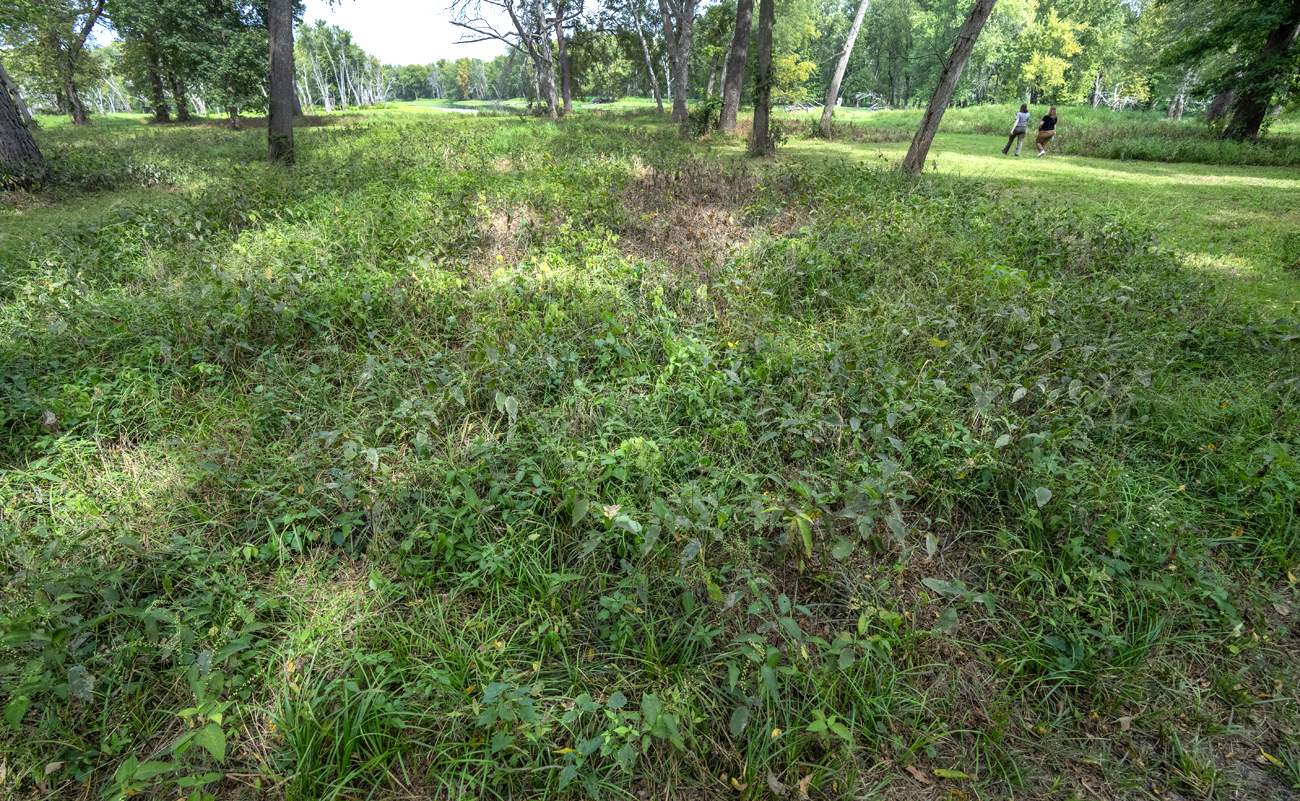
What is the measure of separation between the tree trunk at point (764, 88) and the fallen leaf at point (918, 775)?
12.7 metres

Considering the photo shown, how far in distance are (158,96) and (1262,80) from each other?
125 ft

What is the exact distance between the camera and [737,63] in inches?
582

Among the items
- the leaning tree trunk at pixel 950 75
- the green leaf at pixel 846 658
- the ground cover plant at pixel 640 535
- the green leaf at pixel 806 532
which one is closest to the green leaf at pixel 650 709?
the ground cover plant at pixel 640 535

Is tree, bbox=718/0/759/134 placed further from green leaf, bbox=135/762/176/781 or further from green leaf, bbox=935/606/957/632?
green leaf, bbox=135/762/176/781

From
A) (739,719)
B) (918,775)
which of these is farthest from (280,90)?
(918,775)

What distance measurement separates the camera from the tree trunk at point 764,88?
479 inches

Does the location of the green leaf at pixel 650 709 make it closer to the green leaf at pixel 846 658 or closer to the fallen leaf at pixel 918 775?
the green leaf at pixel 846 658

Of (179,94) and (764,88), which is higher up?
(179,94)

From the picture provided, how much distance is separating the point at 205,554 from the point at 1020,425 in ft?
13.9

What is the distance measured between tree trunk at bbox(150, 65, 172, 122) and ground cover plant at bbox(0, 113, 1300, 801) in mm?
28300

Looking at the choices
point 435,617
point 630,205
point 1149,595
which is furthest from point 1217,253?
point 435,617

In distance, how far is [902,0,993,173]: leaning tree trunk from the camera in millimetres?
7898

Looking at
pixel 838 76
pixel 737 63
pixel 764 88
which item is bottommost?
pixel 764 88

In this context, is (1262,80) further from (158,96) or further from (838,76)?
(158,96)
